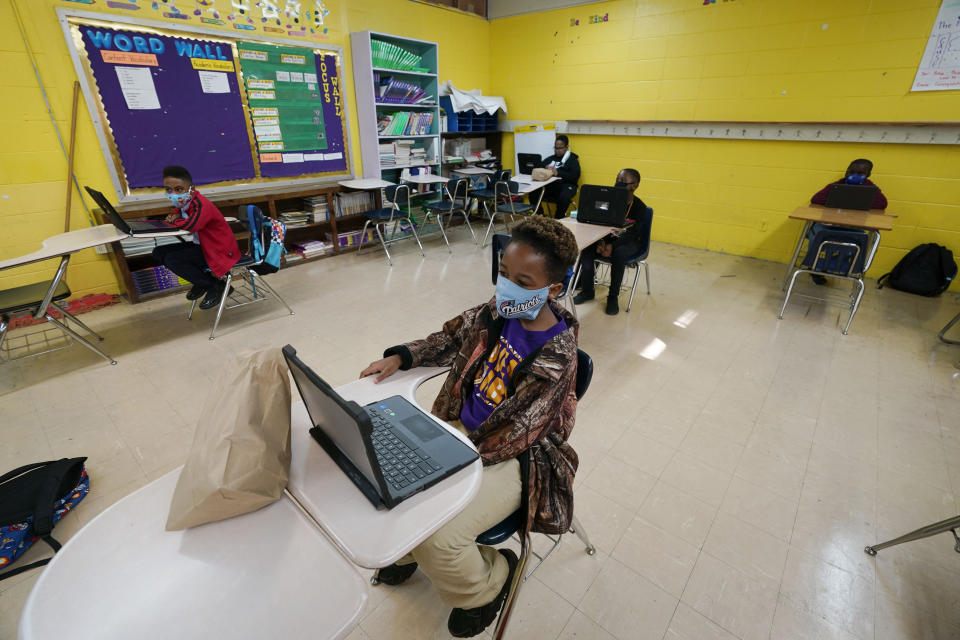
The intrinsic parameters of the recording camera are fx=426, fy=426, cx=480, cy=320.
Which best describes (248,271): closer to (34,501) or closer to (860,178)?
(34,501)

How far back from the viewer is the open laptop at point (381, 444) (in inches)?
29.7

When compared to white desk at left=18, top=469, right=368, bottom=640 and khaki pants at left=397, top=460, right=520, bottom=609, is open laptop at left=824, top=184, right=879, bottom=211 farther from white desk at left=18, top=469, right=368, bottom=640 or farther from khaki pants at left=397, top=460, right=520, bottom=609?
white desk at left=18, top=469, right=368, bottom=640

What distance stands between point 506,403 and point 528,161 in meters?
5.46

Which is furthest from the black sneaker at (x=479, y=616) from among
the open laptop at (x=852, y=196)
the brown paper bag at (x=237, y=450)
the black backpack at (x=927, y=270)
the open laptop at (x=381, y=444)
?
the black backpack at (x=927, y=270)

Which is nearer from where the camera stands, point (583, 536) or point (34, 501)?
point (583, 536)

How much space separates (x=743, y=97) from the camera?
4.48 meters

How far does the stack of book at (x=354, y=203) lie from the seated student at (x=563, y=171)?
7.91 feet

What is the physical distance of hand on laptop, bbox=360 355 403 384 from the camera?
1222mm

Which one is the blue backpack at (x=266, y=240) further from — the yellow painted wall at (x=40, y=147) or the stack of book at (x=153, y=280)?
the yellow painted wall at (x=40, y=147)

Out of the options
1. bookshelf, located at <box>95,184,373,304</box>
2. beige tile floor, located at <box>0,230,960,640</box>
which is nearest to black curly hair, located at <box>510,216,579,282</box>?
beige tile floor, located at <box>0,230,960,640</box>

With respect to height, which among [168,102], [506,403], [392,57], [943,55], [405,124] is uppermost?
[392,57]

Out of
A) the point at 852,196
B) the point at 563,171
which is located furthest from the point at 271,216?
the point at 852,196

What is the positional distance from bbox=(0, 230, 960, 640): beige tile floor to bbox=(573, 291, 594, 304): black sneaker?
389mm

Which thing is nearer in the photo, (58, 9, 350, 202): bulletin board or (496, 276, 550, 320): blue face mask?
(496, 276, 550, 320): blue face mask
